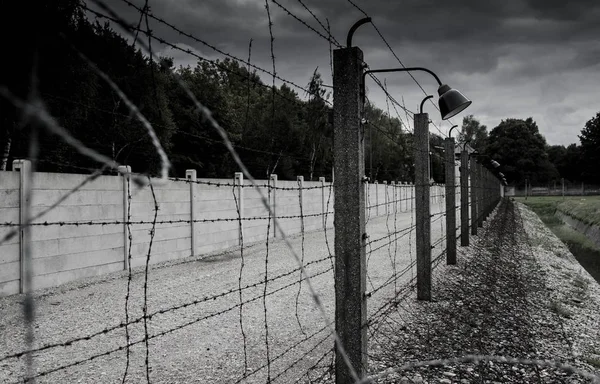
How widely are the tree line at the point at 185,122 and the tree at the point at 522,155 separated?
0.53ft

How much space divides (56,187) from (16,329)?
2.69 m

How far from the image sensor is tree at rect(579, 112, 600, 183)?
66500 mm

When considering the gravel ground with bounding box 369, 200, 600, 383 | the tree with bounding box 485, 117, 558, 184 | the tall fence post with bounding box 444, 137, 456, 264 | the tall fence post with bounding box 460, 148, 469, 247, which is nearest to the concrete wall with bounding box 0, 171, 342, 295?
the gravel ground with bounding box 369, 200, 600, 383

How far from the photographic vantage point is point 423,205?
5.59 m

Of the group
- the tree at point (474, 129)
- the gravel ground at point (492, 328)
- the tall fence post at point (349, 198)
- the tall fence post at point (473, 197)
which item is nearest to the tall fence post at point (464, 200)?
the tall fence post at point (473, 197)

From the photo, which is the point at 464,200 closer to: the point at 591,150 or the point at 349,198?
the point at 349,198

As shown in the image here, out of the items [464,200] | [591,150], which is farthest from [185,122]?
[591,150]

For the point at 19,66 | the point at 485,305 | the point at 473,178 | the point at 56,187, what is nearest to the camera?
the point at 19,66

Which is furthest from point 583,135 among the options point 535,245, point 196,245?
point 196,245

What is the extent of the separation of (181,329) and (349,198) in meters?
2.84

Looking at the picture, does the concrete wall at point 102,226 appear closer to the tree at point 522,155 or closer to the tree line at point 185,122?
the tree line at point 185,122

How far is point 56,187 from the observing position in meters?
6.98

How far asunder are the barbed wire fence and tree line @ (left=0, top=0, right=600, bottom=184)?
0.78ft

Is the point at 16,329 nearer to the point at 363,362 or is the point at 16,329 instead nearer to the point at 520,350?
the point at 363,362
